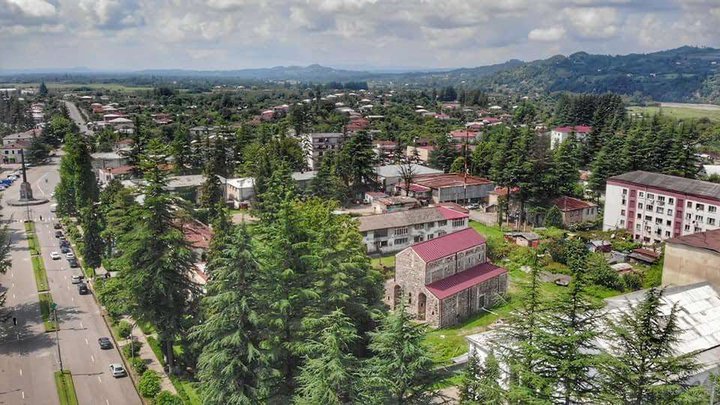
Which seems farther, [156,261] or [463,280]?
[463,280]

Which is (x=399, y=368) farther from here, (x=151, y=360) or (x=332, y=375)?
(x=151, y=360)

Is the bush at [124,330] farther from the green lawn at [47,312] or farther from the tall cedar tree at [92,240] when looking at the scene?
the tall cedar tree at [92,240]

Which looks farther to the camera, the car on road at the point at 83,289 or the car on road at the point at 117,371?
the car on road at the point at 83,289

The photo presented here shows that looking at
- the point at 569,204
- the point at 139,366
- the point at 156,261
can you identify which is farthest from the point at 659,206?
the point at 139,366

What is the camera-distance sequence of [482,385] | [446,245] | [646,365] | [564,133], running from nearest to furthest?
[646,365]
[482,385]
[446,245]
[564,133]

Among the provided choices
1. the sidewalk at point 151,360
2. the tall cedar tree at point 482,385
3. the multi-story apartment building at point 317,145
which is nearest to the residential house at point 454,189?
the multi-story apartment building at point 317,145

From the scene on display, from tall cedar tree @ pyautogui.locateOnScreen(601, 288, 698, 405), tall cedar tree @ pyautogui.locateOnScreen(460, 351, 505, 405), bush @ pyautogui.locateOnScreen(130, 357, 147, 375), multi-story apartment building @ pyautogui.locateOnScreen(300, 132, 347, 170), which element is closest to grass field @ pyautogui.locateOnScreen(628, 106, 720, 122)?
multi-story apartment building @ pyautogui.locateOnScreen(300, 132, 347, 170)

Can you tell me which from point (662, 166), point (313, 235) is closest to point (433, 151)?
point (662, 166)
